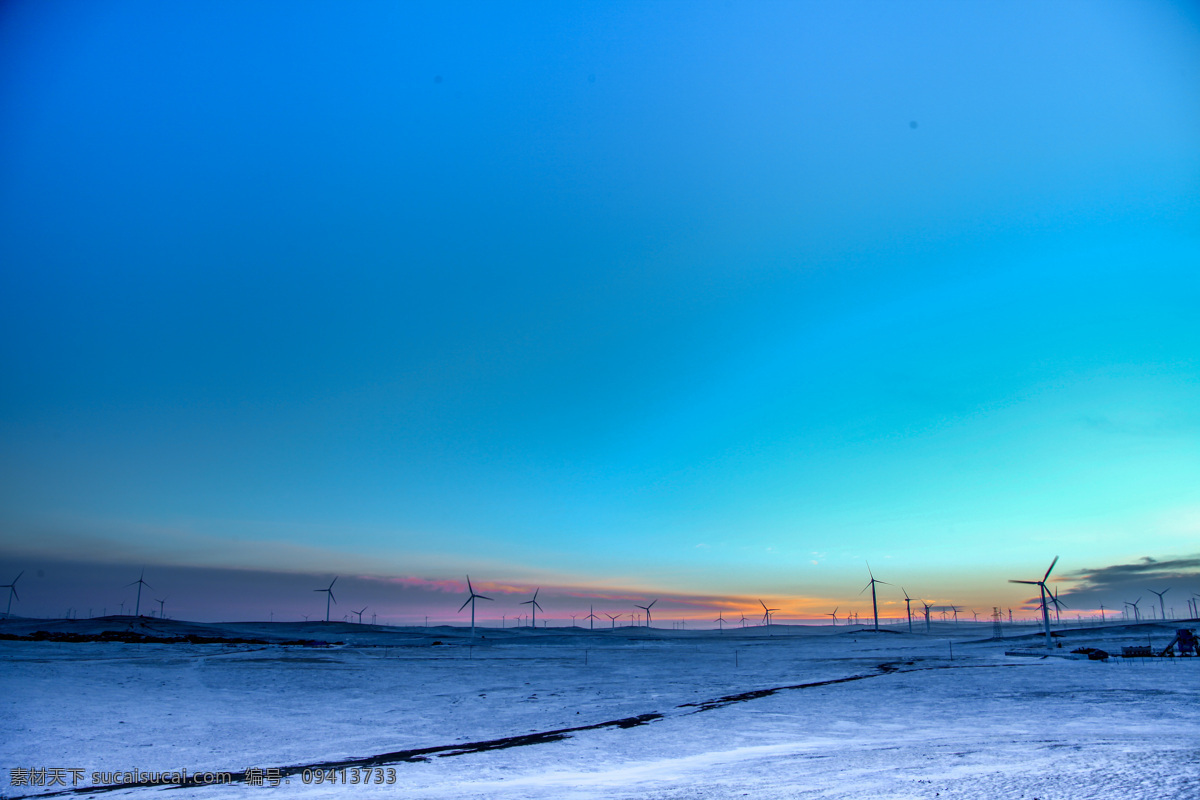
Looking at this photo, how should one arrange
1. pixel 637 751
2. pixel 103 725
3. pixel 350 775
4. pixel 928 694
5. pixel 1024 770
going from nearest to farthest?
pixel 1024 770
pixel 350 775
pixel 637 751
pixel 103 725
pixel 928 694

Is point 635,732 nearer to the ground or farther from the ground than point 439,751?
nearer to the ground

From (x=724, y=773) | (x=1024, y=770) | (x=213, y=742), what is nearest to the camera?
(x=1024, y=770)

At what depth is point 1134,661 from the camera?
6159 cm

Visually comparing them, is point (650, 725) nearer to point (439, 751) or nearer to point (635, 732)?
point (635, 732)

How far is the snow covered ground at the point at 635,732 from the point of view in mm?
14734

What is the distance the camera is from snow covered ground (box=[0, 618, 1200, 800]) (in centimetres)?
1473

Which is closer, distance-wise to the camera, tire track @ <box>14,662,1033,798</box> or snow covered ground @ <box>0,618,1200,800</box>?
snow covered ground @ <box>0,618,1200,800</box>

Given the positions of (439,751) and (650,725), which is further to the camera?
(650,725)

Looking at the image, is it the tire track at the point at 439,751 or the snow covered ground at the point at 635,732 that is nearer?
the snow covered ground at the point at 635,732

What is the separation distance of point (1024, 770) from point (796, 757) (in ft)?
23.1

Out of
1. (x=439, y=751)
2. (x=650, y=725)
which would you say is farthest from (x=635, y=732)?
(x=439, y=751)

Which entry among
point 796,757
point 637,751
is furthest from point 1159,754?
point 637,751

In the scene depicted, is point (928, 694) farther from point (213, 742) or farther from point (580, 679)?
point (213, 742)

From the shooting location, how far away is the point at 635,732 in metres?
26.8
